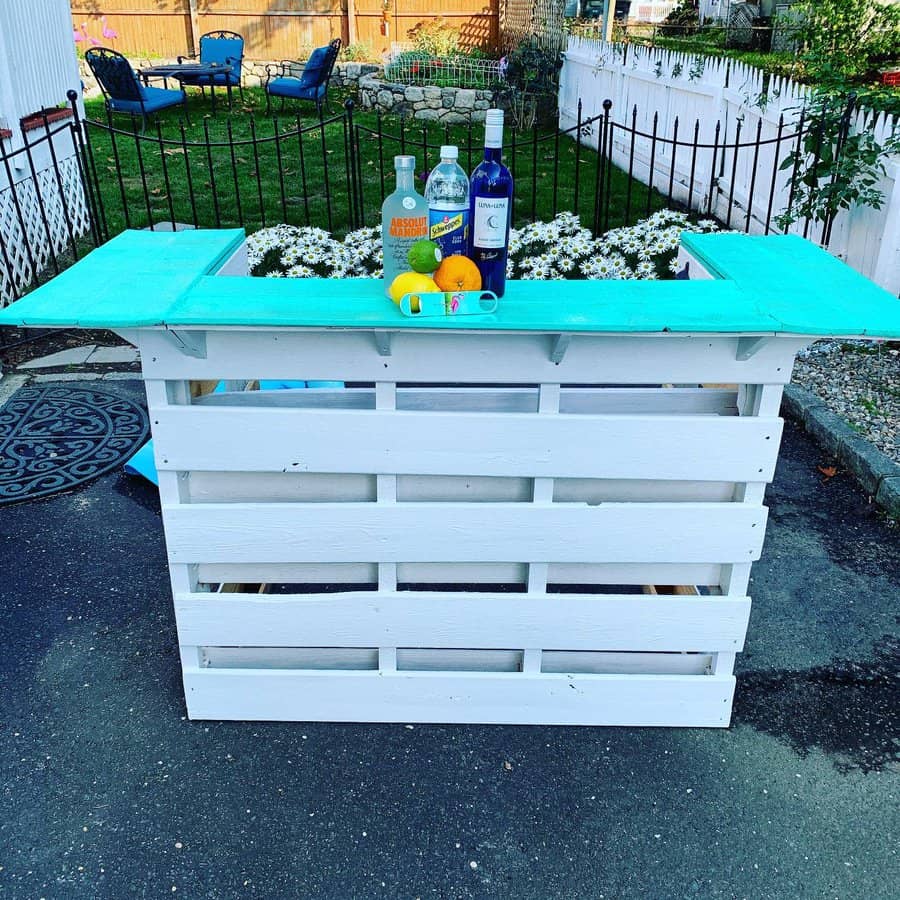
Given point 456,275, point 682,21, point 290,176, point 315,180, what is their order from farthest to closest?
point 682,21
point 290,176
point 315,180
point 456,275

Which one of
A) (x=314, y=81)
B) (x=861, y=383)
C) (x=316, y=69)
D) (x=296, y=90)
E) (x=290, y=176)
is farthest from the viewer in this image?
(x=296, y=90)

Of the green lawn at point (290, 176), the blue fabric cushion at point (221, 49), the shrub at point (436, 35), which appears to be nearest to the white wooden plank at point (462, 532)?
the green lawn at point (290, 176)

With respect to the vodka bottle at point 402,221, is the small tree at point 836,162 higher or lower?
lower

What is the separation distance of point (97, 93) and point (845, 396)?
51.5ft

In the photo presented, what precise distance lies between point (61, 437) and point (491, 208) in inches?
125

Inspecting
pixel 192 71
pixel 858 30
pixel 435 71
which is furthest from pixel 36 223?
pixel 858 30

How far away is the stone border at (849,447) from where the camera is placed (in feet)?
12.5

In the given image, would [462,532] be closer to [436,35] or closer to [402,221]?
[402,221]

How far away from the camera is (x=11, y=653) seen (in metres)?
2.88

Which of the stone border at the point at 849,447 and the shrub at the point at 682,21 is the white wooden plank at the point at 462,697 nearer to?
the stone border at the point at 849,447

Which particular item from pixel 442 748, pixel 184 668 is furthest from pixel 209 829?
pixel 442 748

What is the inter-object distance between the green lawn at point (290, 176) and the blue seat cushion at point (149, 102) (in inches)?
12.9

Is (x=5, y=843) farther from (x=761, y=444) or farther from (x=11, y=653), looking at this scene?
(x=761, y=444)

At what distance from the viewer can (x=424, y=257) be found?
2061mm
